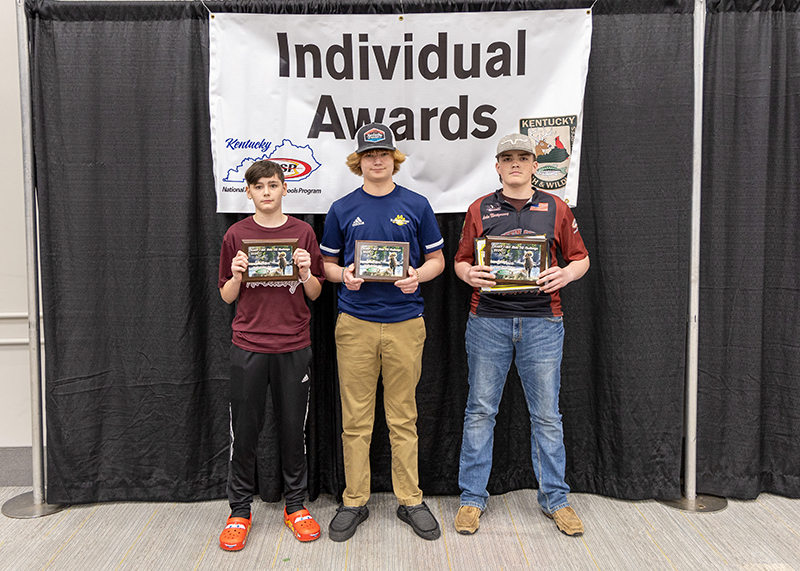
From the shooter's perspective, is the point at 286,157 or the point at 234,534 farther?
the point at 286,157

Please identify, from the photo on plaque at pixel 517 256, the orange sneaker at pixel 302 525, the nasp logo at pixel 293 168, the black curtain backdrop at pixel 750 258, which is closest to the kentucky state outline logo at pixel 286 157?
the nasp logo at pixel 293 168

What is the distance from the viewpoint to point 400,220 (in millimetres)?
2512

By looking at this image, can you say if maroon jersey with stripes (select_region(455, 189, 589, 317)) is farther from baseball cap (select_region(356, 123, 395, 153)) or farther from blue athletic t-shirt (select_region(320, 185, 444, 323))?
baseball cap (select_region(356, 123, 395, 153))

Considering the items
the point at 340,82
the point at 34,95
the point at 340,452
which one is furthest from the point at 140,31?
the point at 340,452

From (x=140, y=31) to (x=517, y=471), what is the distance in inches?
116

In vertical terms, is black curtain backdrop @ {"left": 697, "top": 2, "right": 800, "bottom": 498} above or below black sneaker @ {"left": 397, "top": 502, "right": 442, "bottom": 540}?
above

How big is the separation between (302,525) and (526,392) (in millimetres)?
1196

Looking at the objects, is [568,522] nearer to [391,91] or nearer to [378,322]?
[378,322]

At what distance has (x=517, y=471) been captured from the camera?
118 inches

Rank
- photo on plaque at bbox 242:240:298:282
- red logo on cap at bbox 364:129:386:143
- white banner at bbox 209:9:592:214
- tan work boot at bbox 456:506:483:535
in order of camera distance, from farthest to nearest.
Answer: white banner at bbox 209:9:592:214, tan work boot at bbox 456:506:483:535, red logo on cap at bbox 364:129:386:143, photo on plaque at bbox 242:240:298:282

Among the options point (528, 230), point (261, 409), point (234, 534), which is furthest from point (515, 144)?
point (234, 534)

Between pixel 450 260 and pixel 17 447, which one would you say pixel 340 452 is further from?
pixel 17 447

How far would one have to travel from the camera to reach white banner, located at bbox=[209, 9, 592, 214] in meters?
2.75

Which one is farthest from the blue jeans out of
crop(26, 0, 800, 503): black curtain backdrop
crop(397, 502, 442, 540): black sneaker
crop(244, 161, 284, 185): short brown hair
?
crop(244, 161, 284, 185): short brown hair
